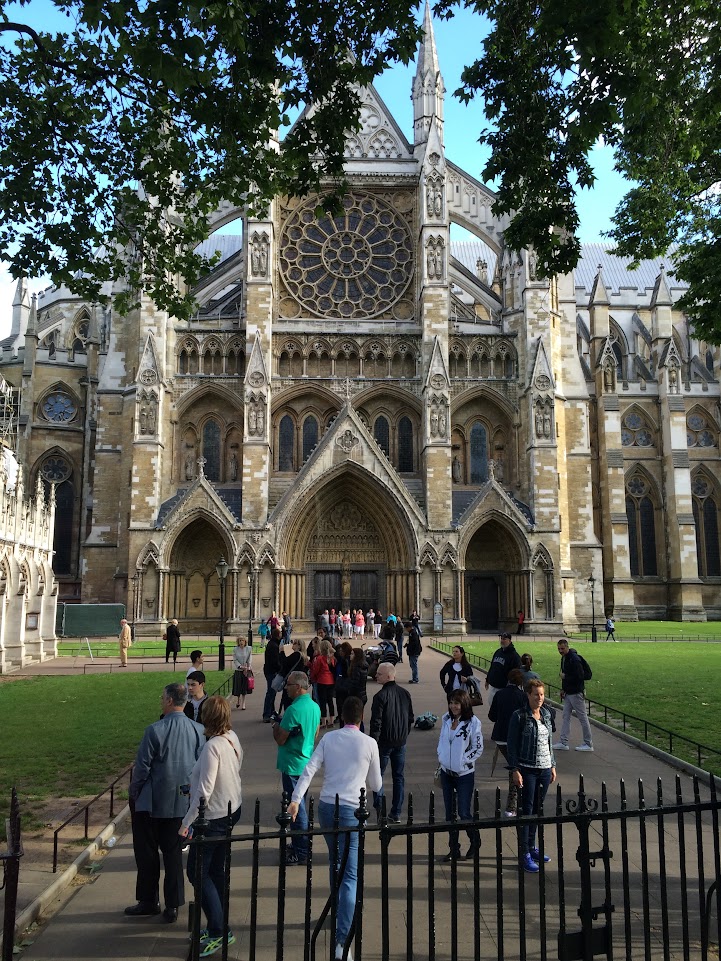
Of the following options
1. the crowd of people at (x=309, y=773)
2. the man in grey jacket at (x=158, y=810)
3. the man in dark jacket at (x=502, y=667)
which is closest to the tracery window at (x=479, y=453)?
the man in dark jacket at (x=502, y=667)

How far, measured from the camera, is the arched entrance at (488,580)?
35531 mm

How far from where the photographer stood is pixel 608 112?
908cm

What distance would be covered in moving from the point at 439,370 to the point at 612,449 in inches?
596

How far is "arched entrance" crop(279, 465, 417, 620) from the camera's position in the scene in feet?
113

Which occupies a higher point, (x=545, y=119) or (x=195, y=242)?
(x=545, y=119)

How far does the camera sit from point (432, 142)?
36.2 meters

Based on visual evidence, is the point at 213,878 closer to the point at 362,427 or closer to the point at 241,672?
the point at 241,672

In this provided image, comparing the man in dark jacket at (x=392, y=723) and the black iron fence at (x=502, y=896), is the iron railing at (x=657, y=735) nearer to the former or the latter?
the black iron fence at (x=502, y=896)

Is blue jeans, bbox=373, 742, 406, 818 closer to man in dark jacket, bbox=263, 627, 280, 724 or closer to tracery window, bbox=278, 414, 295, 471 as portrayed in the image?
man in dark jacket, bbox=263, 627, 280, 724

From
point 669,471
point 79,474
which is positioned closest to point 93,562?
point 79,474

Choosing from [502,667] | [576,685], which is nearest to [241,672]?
[502,667]

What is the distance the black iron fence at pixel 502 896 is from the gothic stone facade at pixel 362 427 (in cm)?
2614

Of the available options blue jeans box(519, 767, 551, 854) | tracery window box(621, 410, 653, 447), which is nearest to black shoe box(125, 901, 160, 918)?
blue jeans box(519, 767, 551, 854)

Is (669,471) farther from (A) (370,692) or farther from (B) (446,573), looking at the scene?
(A) (370,692)
